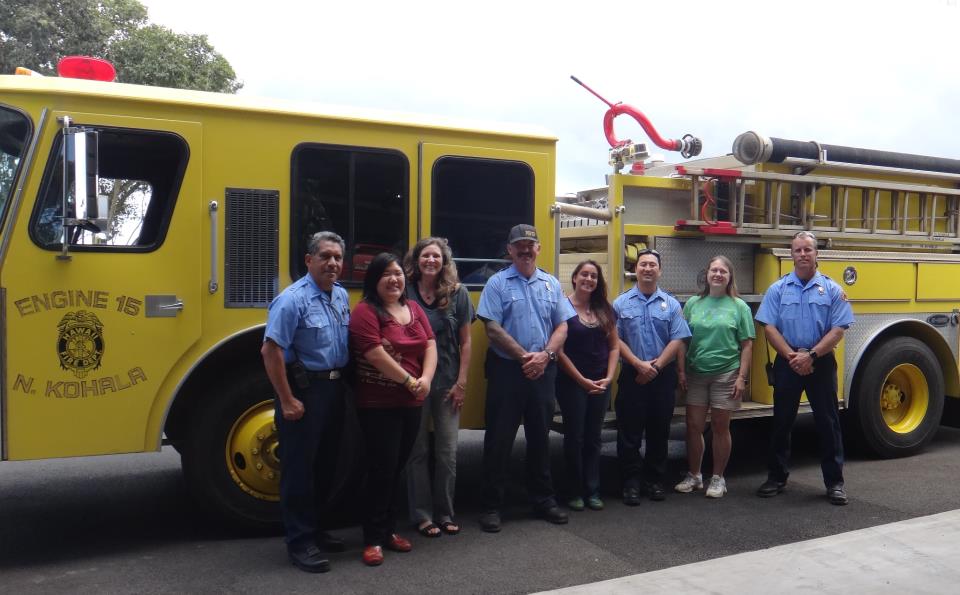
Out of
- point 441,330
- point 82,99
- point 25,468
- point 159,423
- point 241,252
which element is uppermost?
point 82,99

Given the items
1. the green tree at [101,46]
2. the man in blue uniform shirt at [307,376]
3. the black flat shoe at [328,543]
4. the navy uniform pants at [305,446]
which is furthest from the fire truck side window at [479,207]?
the green tree at [101,46]

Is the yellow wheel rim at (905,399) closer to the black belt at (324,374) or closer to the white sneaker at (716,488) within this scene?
the white sneaker at (716,488)

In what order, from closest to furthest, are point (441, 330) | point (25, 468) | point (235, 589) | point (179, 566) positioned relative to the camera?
point (235, 589) → point (179, 566) → point (441, 330) → point (25, 468)

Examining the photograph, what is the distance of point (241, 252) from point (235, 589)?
182cm

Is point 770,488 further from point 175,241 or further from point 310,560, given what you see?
point 175,241

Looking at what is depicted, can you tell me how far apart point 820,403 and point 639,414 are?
1.29m

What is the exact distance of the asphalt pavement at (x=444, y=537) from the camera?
4473 millimetres

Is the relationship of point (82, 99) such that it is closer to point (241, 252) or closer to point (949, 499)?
point (241, 252)

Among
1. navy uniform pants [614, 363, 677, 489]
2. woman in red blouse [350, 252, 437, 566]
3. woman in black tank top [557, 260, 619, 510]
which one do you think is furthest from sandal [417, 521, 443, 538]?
navy uniform pants [614, 363, 677, 489]

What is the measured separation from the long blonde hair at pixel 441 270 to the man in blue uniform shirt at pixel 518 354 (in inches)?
12.3

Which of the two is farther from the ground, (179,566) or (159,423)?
(159,423)

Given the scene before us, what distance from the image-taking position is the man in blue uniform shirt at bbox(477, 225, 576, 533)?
17.2 feet

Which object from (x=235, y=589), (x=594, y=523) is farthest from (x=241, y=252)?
(x=594, y=523)

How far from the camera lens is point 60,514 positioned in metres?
5.73
